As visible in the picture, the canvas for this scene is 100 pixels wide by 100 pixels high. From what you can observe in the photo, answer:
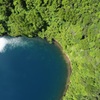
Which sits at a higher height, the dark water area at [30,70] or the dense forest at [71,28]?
the dense forest at [71,28]

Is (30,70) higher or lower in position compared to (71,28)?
lower

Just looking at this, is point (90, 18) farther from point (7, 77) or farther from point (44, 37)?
point (7, 77)

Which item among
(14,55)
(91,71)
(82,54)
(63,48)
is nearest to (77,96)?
(91,71)

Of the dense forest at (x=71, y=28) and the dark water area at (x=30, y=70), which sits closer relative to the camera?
the dense forest at (x=71, y=28)

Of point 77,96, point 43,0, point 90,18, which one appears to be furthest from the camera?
point 43,0

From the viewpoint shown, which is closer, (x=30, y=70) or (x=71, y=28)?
(x=71, y=28)
